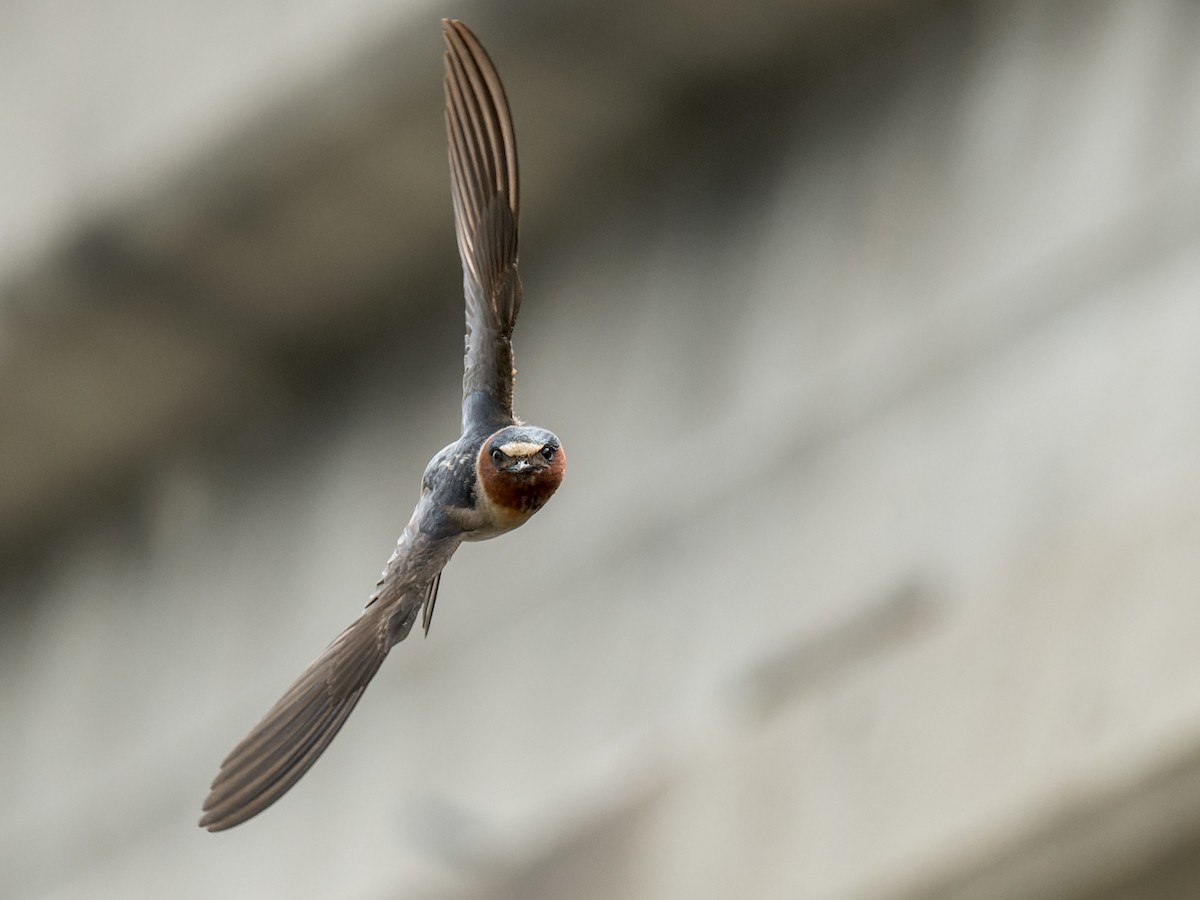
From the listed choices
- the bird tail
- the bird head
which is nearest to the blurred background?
the bird tail

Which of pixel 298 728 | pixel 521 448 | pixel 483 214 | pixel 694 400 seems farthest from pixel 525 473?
pixel 694 400

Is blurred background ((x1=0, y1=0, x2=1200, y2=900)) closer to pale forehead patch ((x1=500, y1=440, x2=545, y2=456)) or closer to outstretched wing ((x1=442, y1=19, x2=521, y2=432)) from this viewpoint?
outstretched wing ((x1=442, y1=19, x2=521, y2=432))

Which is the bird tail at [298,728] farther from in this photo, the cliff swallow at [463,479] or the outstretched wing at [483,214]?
the outstretched wing at [483,214]

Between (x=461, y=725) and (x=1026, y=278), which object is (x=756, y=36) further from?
(x=461, y=725)

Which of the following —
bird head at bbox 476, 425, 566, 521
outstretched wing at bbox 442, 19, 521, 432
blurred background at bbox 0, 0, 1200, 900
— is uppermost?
blurred background at bbox 0, 0, 1200, 900

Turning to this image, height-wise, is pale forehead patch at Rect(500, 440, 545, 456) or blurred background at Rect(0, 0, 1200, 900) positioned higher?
blurred background at Rect(0, 0, 1200, 900)

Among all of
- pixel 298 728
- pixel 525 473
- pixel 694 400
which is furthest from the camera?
pixel 694 400

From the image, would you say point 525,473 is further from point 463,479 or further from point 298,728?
point 298,728

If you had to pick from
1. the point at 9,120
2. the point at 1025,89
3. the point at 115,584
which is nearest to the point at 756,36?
the point at 1025,89
